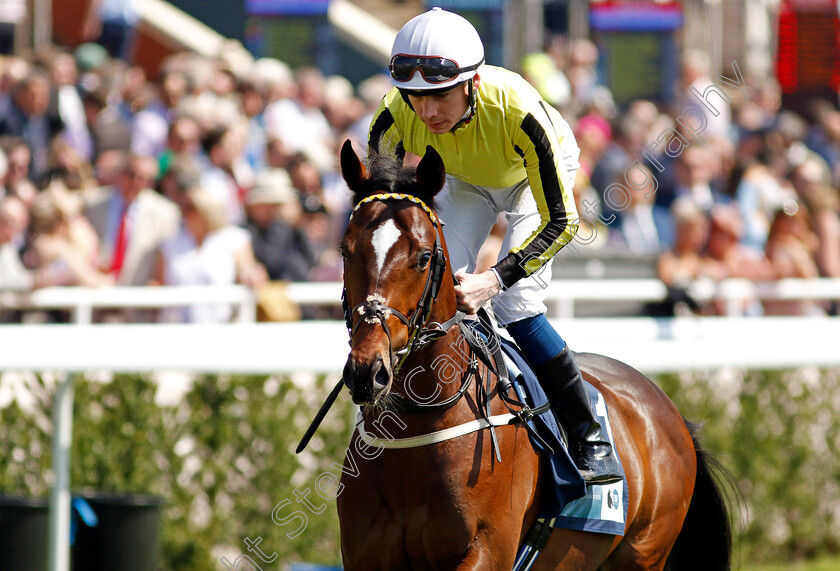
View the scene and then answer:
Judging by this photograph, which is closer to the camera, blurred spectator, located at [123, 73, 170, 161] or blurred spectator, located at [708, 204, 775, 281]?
blurred spectator, located at [708, 204, 775, 281]

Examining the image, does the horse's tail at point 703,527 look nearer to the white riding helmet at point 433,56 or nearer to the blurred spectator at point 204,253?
the white riding helmet at point 433,56

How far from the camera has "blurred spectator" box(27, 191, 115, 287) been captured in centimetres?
631

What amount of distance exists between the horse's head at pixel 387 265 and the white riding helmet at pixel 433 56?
238 millimetres

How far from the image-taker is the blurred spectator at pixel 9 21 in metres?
9.06

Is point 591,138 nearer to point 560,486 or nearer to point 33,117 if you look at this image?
point 33,117

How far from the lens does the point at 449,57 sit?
3301mm

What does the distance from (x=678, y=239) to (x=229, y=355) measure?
11.7 ft

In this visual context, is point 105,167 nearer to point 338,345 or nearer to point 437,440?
point 338,345

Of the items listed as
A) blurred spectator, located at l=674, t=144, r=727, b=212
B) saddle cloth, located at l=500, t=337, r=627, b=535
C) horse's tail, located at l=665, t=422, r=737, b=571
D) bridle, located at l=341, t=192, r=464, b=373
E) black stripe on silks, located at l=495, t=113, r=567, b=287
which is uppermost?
blurred spectator, located at l=674, t=144, r=727, b=212

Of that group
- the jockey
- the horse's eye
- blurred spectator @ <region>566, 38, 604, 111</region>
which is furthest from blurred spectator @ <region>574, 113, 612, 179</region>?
the horse's eye

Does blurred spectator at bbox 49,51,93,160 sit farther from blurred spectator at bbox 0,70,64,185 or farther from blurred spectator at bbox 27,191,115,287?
blurred spectator at bbox 27,191,115,287

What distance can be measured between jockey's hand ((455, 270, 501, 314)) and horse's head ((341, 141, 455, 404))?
0.13ft

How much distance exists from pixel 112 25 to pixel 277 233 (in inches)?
151

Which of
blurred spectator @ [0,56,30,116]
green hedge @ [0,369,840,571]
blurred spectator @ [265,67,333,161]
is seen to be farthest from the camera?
blurred spectator @ [265,67,333,161]
